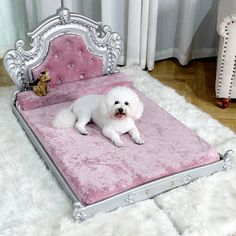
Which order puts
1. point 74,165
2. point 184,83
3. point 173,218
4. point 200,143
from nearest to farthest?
point 173,218, point 74,165, point 200,143, point 184,83

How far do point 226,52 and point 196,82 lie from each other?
0.62 metres

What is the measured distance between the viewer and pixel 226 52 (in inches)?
107

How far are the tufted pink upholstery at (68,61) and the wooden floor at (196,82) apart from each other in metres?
0.66

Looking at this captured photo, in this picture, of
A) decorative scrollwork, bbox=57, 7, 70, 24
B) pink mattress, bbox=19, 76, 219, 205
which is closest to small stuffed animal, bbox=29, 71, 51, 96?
pink mattress, bbox=19, 76, 219, 205

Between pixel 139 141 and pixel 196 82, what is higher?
pixel 139 141

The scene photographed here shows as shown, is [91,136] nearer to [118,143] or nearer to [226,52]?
[118,143]

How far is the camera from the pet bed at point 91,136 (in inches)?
74.6

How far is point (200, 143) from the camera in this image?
7.09 ft

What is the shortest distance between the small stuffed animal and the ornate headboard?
0.35 ft

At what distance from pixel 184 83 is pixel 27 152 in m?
1.56

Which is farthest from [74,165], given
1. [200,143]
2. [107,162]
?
[200,143]

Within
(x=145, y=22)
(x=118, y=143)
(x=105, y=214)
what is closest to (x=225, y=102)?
(x=145, y=22)

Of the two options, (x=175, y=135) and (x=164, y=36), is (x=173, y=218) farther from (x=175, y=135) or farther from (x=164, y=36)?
(x=164, y=36)

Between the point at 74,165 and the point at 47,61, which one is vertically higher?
the point at 47,61
